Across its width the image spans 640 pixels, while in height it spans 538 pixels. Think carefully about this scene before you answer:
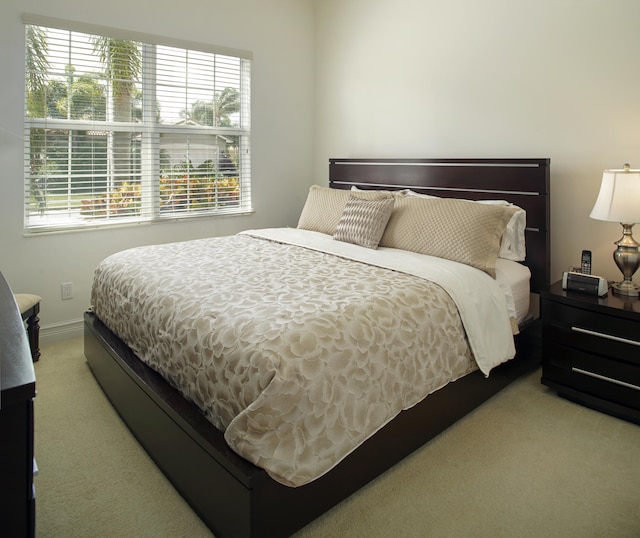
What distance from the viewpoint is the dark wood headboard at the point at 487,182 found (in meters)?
2.98

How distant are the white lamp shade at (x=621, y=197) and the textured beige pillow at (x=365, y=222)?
1.19 m

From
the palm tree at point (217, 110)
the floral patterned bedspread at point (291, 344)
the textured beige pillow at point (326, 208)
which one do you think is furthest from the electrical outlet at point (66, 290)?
the textured beige pillow at point (326, 208)

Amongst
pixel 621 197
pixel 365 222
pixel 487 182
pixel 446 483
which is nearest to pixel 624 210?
pixel 621 197

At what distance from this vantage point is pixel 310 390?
1542 mm

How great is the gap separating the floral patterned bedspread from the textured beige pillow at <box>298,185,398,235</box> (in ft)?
2.97

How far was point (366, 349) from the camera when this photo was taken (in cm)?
176

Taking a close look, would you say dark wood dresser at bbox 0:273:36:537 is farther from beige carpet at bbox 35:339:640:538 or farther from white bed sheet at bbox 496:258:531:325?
white bed sheet at bbox 496:258:531:325

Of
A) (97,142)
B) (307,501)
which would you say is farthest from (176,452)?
(97,142)

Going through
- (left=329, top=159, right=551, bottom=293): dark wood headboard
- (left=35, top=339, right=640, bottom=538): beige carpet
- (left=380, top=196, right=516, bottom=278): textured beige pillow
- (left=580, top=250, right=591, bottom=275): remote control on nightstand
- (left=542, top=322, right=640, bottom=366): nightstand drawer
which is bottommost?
(left=35, top=339, right=640, bottom=538): beige carpet

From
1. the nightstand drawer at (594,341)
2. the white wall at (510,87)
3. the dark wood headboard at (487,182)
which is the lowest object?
the nightstand drawer at (594,341)

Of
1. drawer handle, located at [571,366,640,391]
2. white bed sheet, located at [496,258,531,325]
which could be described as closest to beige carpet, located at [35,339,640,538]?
drawer handle, located at [571,366,640,391]

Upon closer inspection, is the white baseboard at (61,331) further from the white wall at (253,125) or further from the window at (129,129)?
the window at (129,129)

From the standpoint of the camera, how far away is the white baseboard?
11.1 feet

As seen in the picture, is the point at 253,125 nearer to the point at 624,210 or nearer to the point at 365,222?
the point at 365,222
